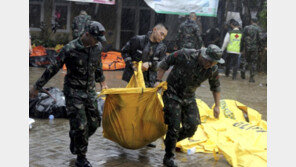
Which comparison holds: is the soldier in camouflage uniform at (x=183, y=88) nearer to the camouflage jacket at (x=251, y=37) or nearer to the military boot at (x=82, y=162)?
the military boot at (x=82, y=162)

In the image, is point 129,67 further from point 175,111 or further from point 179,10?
point 179,10

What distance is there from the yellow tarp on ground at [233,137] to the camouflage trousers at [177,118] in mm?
634

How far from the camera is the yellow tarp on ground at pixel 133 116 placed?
5125mm

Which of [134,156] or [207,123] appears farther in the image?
[207,123]

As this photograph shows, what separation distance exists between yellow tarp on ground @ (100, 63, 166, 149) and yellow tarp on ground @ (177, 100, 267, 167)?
0.83 m

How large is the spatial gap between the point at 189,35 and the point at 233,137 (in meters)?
6.85

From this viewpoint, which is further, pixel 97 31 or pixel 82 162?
pixel 82 162

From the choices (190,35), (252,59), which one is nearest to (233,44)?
(252,59)

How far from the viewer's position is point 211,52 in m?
4.79

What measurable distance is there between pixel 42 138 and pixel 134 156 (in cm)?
148

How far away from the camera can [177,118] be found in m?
5.11

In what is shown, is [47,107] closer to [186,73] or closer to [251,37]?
[186,73]

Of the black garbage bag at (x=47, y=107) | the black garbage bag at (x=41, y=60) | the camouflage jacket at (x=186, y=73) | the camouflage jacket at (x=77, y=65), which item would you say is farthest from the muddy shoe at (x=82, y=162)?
the black garbage bag at (x=41, y=60)

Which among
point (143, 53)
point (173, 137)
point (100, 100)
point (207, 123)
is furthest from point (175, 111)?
point (100, 100)
